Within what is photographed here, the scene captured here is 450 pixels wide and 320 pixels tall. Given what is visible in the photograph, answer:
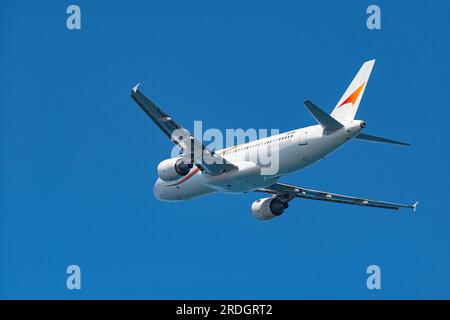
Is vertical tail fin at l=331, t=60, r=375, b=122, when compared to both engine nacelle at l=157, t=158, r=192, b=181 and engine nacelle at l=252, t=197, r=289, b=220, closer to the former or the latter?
engine nacelle at l=252, t=197, r=289, b=220

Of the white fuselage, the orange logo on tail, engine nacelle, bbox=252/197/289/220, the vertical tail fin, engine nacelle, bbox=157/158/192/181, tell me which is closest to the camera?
the white fuselage

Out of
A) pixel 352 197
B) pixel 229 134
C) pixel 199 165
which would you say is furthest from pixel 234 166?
pixel 352 197

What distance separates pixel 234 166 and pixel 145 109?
22.8ft

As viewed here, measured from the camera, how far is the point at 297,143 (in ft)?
176

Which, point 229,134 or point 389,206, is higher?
point 229,134

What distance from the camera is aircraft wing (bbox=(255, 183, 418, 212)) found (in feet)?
201

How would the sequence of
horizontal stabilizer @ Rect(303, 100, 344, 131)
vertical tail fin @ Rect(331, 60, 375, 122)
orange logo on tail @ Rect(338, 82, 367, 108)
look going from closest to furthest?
1. horizontal stabilizer @ Rect(303, 100, 344, 131)
2. vertical tail fin @ Rect(331, 60, 375, 122)
3. orange logo on tail @ Rect(338, 82, 367, 108)

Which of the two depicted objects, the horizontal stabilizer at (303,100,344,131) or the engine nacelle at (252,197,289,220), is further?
the engine nacelle at (252,197,289,220)

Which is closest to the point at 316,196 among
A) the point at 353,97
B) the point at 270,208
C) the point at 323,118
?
the point at 270,208

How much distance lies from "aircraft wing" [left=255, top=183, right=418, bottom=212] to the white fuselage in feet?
15.1

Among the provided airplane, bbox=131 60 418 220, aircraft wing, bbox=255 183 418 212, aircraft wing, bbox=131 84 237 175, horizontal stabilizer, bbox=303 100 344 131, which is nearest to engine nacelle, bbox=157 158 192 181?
airplane, bbox=131 60 418 220

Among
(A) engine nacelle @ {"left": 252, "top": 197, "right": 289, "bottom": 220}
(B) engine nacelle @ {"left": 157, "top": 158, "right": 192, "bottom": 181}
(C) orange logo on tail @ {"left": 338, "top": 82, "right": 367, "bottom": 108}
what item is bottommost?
(A) engine nacelle @ {"left": 252, "top": 197, "right": 289, "bottom": 220}

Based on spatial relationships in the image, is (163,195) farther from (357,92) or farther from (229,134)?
(357,92)

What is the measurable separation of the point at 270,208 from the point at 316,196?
323cm
